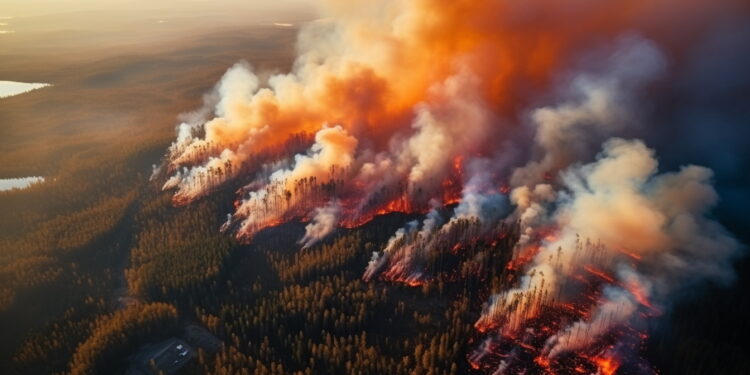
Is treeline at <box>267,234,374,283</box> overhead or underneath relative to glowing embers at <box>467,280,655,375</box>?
overhead

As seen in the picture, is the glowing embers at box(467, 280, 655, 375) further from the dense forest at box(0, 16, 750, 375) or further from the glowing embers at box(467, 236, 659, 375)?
the dense forest at box(0, 16, 750, 375)

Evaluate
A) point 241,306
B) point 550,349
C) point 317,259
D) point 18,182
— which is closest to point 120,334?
point 241,306

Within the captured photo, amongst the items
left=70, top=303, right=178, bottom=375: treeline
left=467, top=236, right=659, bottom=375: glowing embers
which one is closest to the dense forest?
left=70, top=303, right=178, bottom=375: treeline

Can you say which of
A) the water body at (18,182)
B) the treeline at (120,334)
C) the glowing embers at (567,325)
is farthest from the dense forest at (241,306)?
the water body at (18,182)

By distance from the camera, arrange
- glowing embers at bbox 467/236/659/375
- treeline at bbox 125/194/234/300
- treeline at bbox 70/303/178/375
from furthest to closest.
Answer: treeline at bbox 125/194/234/300 → treeline at bbox 70/303/178/375 → glowing embers at bbox 467/236/659/375

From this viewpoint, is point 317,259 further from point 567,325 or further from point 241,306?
point 567,325

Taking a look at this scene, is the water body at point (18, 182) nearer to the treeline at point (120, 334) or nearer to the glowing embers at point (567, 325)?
the treeline at point (120, 334)

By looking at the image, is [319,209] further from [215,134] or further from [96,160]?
[96,160]

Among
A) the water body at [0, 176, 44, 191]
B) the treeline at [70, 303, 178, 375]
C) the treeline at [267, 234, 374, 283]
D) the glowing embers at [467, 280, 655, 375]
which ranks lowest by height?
the treeline at [70, 303, 178, 375]
